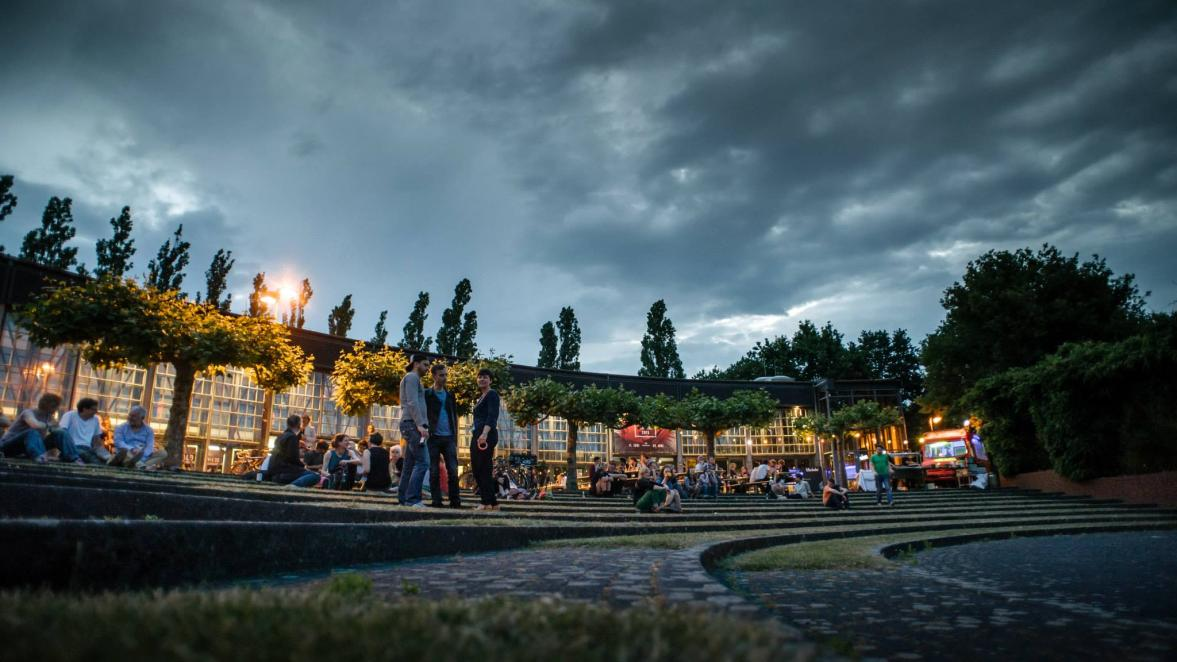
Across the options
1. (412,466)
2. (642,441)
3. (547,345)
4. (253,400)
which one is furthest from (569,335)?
(412,466)

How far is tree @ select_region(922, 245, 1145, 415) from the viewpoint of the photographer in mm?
29000

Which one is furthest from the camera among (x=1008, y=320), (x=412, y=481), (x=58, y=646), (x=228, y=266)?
(x=228, y=266)

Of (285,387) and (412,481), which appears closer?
(412,481)

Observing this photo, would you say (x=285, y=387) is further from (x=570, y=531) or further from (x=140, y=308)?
(x=570, y=531)

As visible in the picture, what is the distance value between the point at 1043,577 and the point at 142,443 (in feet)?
43.0

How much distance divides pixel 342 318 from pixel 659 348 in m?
26.0

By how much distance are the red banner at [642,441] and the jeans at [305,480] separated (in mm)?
26483

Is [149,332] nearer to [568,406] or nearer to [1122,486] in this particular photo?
[568,406]

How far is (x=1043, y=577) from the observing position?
16.1 feet

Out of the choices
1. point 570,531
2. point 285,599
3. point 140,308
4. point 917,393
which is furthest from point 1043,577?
point 917,393

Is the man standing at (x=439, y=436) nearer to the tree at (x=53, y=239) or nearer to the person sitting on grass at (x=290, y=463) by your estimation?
the person sitting on grass at (x=290, y=463)

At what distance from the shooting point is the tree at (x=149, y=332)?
523 inches

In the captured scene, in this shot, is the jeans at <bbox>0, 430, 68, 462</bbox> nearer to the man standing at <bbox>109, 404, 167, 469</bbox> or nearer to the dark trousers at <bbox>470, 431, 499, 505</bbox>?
the man standing at <bbox>109, 404, 167, 469</bbox>

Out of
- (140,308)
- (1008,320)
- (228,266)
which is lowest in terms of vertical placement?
(140,308)
